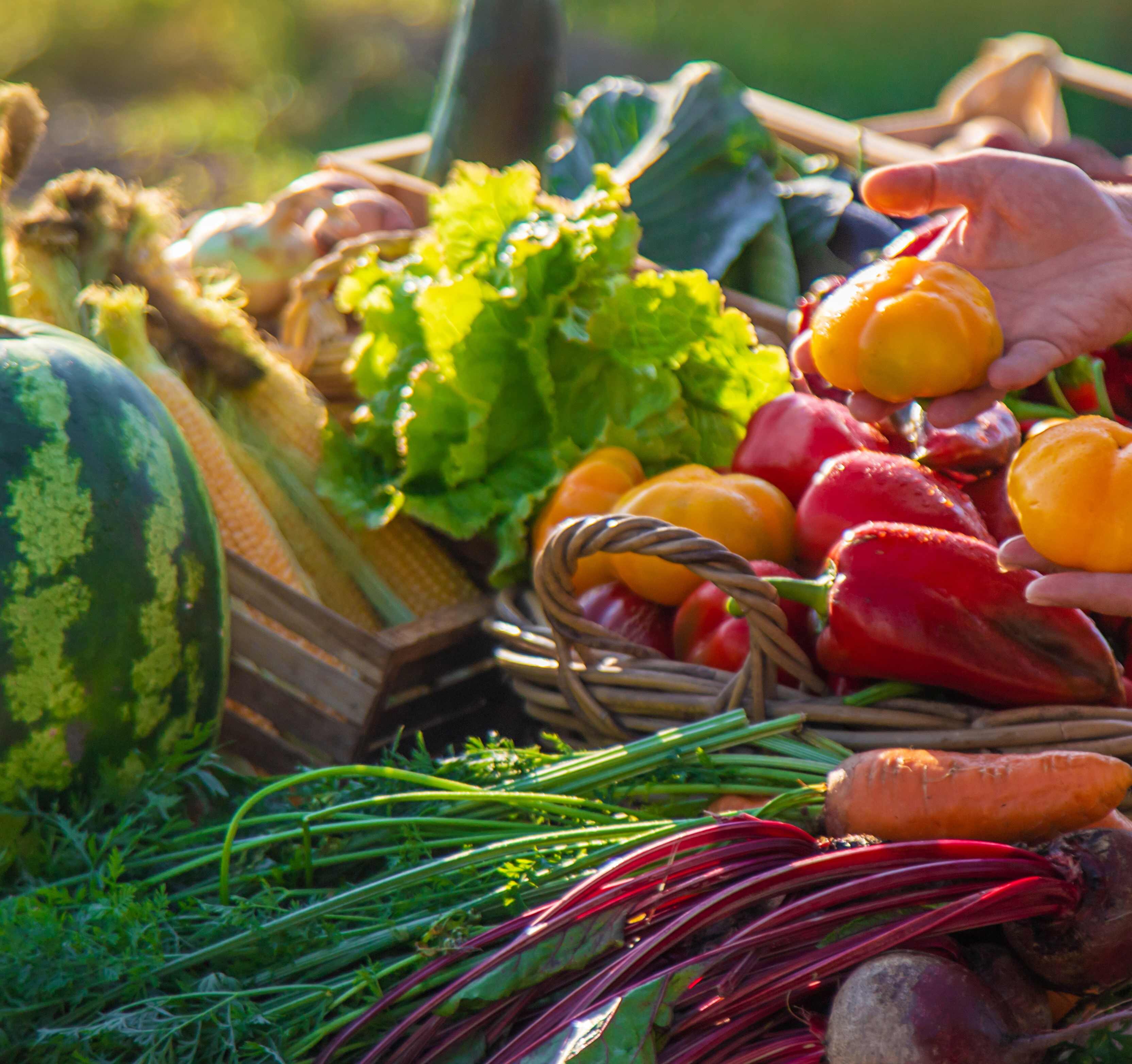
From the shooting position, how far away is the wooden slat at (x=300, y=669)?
5.87 ft

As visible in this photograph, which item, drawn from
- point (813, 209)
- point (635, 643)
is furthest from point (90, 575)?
point (813, 209)

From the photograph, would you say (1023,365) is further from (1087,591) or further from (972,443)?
(972,443)

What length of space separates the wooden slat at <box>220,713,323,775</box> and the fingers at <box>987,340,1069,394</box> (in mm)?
1147

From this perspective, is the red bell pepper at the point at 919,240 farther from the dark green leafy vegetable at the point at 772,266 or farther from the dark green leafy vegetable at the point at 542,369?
the dark green leafy vegetable at the point at 772,266

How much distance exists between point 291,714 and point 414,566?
0.40 m

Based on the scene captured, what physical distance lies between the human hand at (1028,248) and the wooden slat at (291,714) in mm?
943

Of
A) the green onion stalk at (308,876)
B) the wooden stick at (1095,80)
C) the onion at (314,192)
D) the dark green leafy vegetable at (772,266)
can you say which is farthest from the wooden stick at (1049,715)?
the wooden stick at (1095,80)

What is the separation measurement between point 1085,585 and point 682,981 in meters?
0.49

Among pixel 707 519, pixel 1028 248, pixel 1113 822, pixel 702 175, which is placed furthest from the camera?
pixel 702 175

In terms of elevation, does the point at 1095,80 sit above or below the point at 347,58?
above

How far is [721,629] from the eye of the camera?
4.93 ft

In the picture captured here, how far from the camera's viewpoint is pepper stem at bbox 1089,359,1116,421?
1448 millimetres

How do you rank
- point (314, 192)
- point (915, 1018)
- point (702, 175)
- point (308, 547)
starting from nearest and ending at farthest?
point (915, 1018) → point (308, 547) → point (702, 175) → point (314, 192)

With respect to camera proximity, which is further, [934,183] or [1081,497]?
[934,183]
